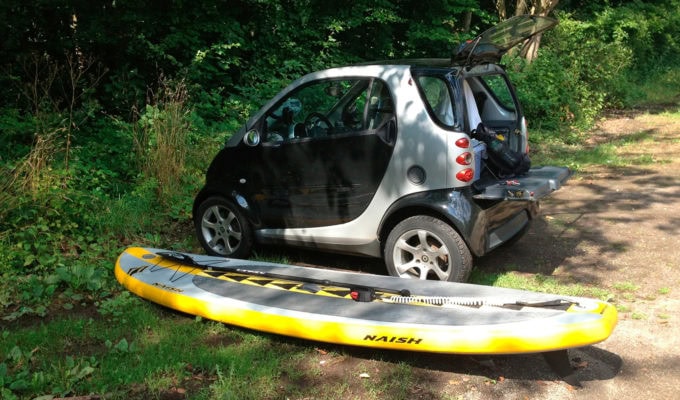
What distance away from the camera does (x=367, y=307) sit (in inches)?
181

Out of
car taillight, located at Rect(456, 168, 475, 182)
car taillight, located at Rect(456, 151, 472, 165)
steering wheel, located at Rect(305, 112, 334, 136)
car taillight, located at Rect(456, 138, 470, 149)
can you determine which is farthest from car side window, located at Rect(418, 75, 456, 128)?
steering wheel, located at Rect(305, 112, 334, 136)

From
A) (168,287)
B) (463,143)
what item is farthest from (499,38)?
(168,287)

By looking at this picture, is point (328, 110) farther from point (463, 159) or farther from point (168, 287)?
point (168, 287)

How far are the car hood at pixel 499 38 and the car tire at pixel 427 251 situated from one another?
137cm

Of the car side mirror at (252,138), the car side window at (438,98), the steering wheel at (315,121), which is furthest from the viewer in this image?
the car side mirror at (252,138)

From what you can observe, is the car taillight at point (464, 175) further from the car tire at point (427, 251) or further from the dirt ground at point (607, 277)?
the dirt ground at point (607, 277)

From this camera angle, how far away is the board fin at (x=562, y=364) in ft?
13.4

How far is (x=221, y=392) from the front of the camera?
3.98 m

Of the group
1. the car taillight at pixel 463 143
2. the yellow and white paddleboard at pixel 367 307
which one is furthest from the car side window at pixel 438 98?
the yellow and white paddleboard at pixel 367 307

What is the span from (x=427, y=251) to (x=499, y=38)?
6.45 ft

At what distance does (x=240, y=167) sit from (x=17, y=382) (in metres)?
2.75

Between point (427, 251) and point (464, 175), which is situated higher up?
point (464, 175)

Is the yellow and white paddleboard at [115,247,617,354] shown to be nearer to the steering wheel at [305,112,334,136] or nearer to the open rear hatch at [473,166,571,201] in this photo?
the open rear hatch at [473,166,571,201]

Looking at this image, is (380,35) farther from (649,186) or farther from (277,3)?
(649,186)
